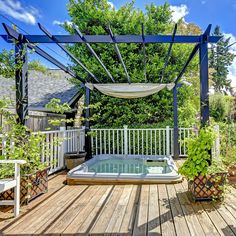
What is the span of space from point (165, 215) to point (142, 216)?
271 millimetres

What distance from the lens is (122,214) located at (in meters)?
2.50

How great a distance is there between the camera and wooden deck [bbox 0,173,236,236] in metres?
2.12

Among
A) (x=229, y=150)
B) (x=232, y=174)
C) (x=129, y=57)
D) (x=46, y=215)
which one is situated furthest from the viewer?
(x=129, y=57)

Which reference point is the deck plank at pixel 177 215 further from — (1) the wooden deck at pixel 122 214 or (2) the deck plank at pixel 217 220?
(2) the deck plank at pixel 217 220

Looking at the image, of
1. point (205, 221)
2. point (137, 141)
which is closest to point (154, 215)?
point (205, 221)

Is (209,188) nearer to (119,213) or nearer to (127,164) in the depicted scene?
(119,213)

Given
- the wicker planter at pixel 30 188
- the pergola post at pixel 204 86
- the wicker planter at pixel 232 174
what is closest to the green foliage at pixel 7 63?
the wicker planter at pixel 30 188

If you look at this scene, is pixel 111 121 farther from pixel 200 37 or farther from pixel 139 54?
pixel 200 37

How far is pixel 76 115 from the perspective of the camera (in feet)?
31.0

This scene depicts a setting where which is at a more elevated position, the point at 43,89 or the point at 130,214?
the point at 43,89

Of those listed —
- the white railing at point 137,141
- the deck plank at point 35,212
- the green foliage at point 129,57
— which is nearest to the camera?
the deck plank at point 35,212

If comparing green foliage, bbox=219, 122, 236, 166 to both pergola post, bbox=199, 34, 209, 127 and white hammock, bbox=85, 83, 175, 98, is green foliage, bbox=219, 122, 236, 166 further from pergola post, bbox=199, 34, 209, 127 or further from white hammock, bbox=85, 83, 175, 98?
white hammock, bbox=85, 83, 175, 98

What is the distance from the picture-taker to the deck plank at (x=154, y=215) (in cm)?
209

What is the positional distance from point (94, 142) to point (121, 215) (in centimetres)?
468
